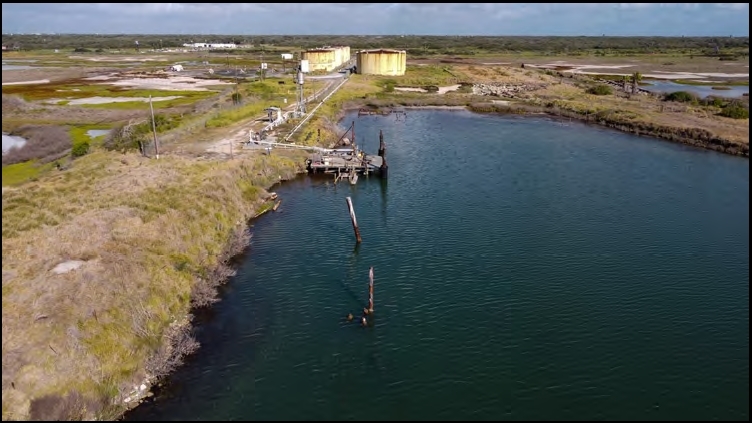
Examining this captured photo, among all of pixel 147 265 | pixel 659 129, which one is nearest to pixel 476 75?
pixel 659 129

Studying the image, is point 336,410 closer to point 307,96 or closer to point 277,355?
point 277,355

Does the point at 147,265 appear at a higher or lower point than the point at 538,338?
higher

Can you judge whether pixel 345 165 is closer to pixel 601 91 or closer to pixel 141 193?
pixel 141 193

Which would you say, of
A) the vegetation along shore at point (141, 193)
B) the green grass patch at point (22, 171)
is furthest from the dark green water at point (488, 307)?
the green grass patch at point (22, 171)

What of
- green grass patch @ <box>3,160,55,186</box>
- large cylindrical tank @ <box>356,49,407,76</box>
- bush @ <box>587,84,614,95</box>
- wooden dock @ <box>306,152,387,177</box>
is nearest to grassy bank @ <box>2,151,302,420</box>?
green grass patch @ <box>3,160,55,186</box>

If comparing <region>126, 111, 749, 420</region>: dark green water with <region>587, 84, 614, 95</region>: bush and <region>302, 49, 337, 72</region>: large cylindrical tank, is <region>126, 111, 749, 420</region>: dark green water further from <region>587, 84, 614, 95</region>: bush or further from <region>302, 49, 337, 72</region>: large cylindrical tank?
<region>302, 49, 337, 72</region>: large cylindrical tank

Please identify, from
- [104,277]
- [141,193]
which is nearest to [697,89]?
[141,193]
